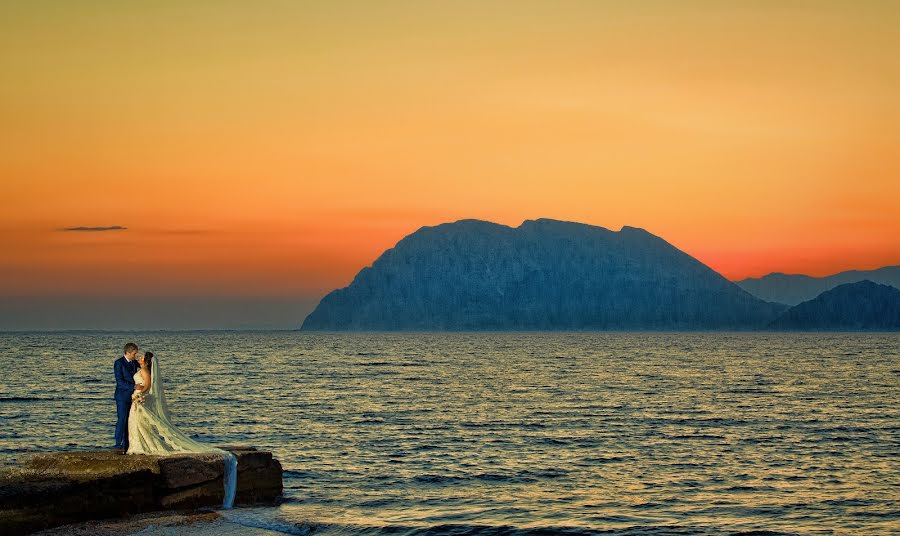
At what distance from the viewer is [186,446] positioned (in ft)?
78.7

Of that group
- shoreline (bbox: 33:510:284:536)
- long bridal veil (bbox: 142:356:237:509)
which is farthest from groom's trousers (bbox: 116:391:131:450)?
shoreline (bbox: 33:510:284:536)

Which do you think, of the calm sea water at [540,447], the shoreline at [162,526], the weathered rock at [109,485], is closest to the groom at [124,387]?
the weathered rock at [109,485]

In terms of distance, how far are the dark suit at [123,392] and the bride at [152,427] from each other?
0.73 feet

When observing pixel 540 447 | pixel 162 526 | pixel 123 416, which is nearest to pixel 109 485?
pixel 162 526

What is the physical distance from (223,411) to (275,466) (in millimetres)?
27366

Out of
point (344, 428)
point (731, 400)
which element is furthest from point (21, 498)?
point (731, 400)

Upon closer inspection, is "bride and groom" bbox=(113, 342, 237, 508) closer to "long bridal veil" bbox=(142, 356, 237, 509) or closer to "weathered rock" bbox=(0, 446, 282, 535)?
"long bridal veil" bbox=(142, 356, 237, 509)

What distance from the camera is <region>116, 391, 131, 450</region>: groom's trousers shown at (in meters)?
23.8

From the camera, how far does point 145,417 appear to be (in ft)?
77.6

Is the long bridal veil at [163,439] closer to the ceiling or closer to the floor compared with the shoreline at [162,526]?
closer to the ceiling

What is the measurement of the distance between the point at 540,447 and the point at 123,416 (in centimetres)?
1862

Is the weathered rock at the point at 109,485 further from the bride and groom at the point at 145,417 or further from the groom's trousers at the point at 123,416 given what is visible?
the groom's trousers at the point at 123,416

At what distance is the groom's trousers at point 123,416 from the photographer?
23766mm

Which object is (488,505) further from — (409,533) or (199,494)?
(199,494)
